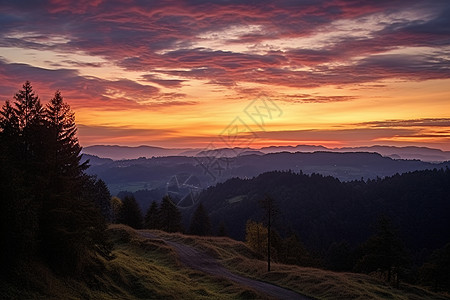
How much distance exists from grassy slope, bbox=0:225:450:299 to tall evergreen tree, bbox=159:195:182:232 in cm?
2981

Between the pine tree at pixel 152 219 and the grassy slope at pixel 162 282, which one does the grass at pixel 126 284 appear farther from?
the pine tree at pixel 152 219

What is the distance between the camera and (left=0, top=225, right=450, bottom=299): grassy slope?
70.6ft

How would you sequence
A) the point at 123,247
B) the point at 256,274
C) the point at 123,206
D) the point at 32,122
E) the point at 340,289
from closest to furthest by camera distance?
1. the point at 32,122
2. the point at 340,289
3. the point at 256,274
4. the point at 123,247
5. the point at 123,206

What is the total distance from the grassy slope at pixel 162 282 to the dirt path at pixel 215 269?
4.99ft

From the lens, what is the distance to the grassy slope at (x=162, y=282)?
70.6ft

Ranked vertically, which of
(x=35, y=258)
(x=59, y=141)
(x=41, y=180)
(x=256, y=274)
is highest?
(x=59, y=141)

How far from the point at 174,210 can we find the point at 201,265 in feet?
138

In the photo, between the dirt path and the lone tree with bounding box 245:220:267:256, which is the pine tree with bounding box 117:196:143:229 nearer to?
the dirt path

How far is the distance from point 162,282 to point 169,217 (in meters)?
57.4

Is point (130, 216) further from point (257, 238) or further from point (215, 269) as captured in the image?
point (215, 269)

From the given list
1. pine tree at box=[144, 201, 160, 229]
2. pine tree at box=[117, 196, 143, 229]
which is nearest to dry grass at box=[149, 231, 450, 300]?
pine tree at box=[117, 196, 143, 229]

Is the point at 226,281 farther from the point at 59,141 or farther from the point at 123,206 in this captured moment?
A: the point at 123,206

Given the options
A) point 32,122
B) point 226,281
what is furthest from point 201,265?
point 32,122

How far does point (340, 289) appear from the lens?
37531 millimetres
